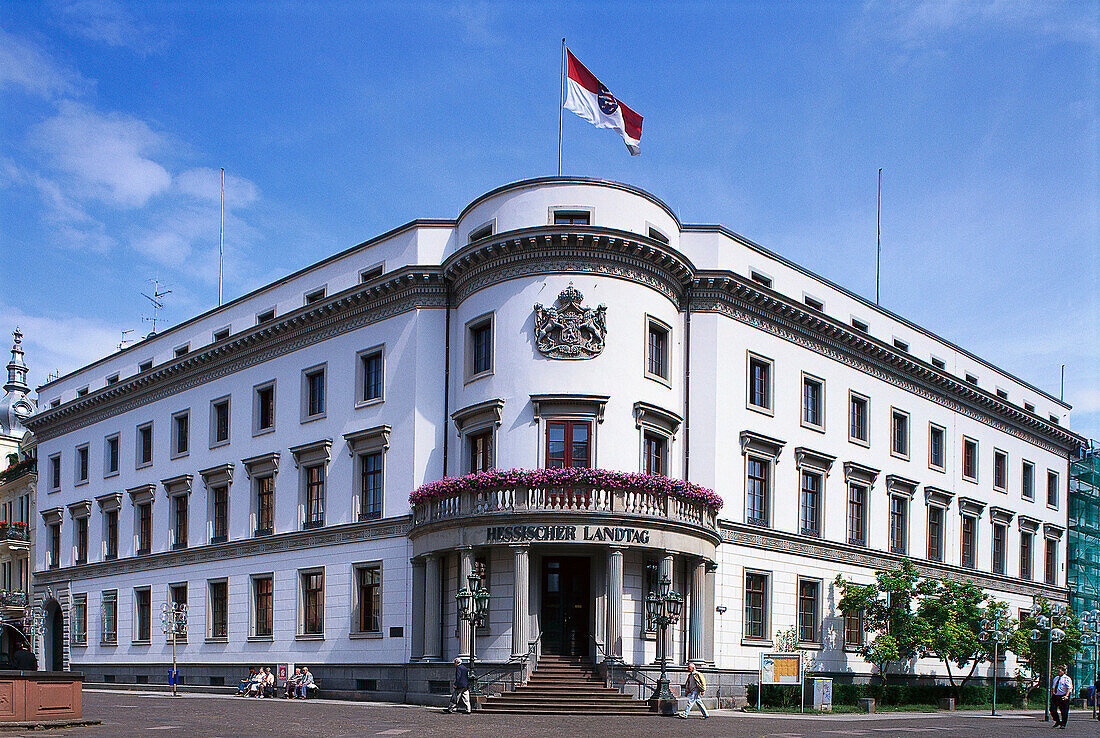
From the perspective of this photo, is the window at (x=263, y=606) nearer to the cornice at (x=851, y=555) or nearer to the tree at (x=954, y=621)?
the cornice at (x=851, y=555)

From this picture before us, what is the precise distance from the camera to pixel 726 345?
136 feet

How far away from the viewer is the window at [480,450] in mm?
38469

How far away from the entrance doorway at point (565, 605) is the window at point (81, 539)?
32.9m

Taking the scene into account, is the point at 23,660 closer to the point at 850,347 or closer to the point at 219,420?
the point at 219,420

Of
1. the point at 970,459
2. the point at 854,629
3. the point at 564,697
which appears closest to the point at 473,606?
the point at 564,697

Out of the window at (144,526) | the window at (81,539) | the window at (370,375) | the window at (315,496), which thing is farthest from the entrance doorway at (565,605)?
the window at (81,539)

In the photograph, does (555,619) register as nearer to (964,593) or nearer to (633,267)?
(633,267)

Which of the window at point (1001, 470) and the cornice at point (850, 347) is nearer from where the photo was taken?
the cornice at point (850, 347)

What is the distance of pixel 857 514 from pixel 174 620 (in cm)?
2926

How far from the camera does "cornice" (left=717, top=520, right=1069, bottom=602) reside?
134 feet

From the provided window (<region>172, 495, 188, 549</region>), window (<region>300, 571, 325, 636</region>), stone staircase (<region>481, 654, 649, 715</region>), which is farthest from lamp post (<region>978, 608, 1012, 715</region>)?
window (<region>172, 495, 188, 549</region>)

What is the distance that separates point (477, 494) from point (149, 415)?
25749 mm

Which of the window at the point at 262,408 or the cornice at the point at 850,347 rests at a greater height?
the cornice at the point at 850,347

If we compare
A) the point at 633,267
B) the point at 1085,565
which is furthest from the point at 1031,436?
the point at 633,267
